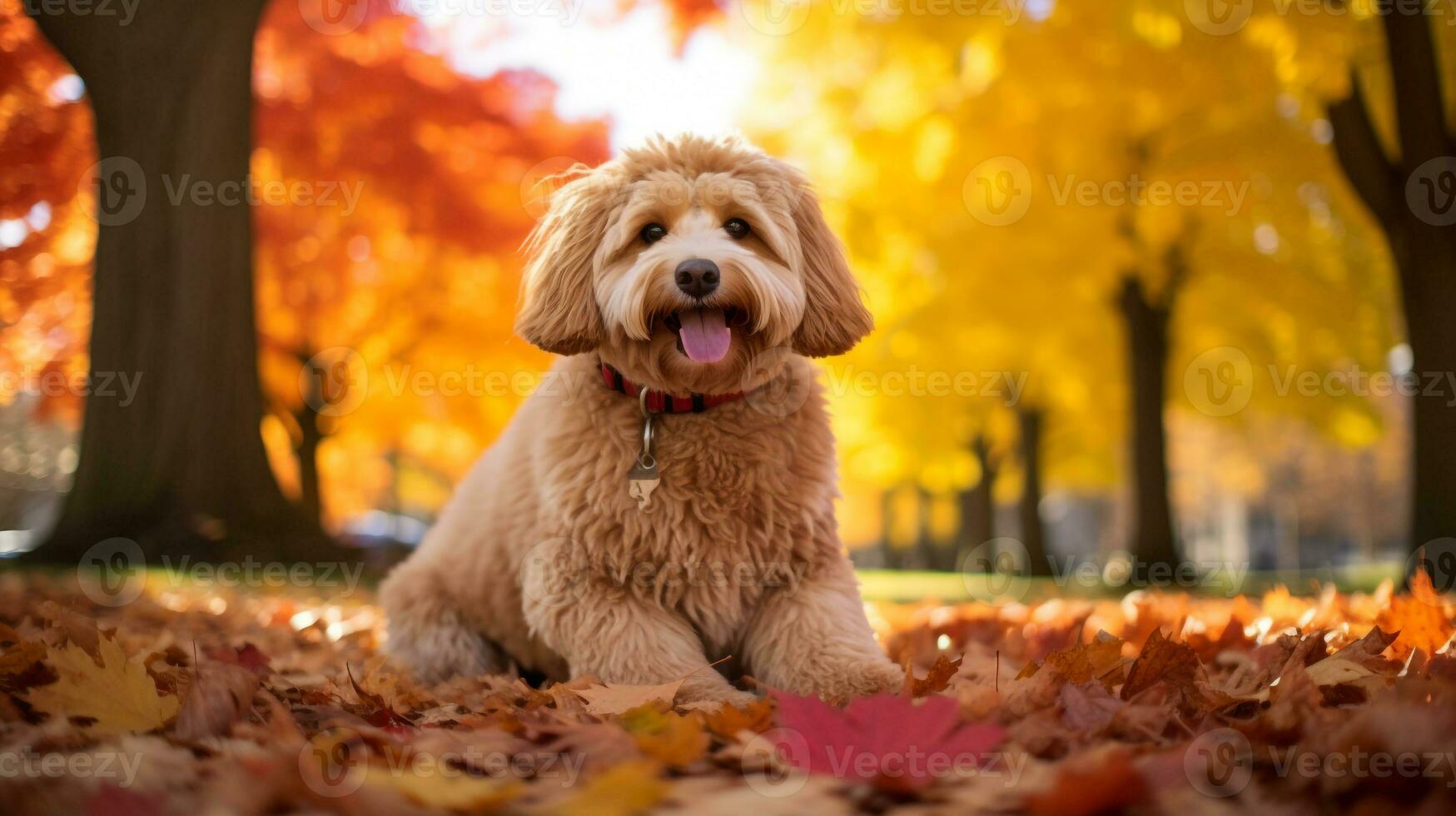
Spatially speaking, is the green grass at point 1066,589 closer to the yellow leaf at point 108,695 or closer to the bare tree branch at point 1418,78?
the bare tree branch at point 1418,78

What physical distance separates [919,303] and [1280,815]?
1179 centimetres

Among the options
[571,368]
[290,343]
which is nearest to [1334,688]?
[571,368]

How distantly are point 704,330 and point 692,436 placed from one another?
1.14 ft

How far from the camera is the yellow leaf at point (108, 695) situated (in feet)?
7.43

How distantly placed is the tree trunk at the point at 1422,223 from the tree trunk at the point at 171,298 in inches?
331

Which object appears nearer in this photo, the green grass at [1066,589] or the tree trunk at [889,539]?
the green grass at [1066,589]

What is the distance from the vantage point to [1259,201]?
37.2ft

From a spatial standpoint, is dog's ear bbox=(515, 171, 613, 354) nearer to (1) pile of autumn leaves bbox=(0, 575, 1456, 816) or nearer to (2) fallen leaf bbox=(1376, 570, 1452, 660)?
(1) pile of autumn leaves bbox=(0, 575, 1456, 816)

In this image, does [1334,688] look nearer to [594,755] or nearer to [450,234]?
[594,755]

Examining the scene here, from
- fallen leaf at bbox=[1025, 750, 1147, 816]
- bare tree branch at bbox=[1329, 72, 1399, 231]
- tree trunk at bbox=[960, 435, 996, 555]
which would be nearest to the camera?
fallen leaf at bbox=[1025, 750, 1147, 816]

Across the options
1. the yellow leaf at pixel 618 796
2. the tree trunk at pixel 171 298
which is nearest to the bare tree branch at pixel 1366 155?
the yellow leaf at pixel 618 796

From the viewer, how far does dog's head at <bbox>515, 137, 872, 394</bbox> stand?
3000 millimetres

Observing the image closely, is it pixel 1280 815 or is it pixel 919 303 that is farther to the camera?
pixel 919 303

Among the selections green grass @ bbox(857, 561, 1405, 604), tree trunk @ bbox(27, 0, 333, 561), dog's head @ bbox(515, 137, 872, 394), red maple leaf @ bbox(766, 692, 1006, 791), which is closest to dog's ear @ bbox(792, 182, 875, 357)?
dog's head @ bbox(515, 137, 872, 394)
